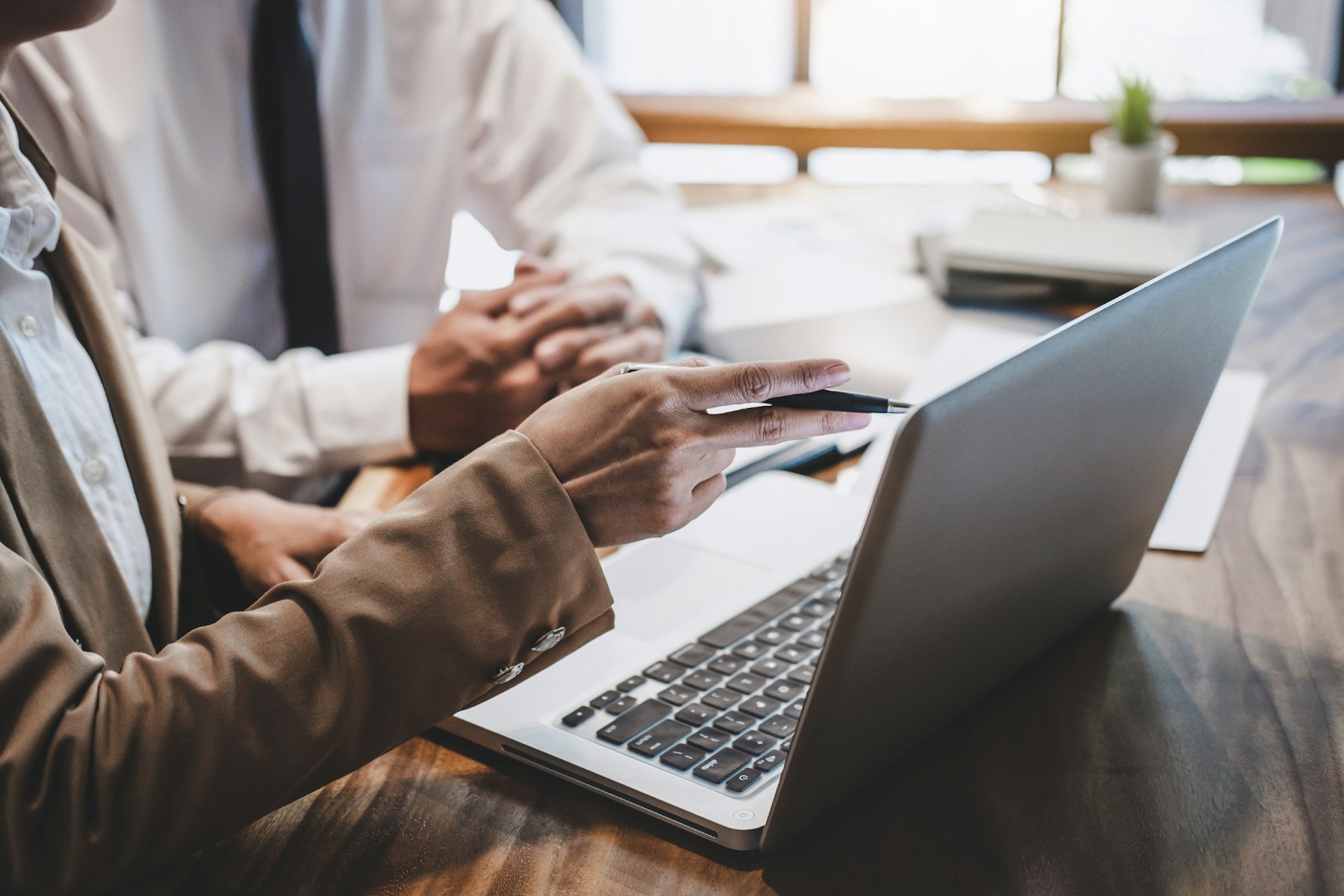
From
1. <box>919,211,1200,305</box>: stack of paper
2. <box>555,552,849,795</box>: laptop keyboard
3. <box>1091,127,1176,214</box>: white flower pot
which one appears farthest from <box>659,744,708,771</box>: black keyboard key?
<box>1091,127,1176,214</box>: white flower pot

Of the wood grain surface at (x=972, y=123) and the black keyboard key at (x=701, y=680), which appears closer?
the black keyboard key at (x=701, y=680)

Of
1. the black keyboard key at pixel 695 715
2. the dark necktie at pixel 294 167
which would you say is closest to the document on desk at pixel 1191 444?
the black keyboard key at pixel 695 715

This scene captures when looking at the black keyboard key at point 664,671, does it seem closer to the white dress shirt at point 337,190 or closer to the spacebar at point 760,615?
the spacebar at point 760,615

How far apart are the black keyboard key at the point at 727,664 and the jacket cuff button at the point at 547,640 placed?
0.11 meters

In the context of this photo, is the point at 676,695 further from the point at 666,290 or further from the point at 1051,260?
the point at 1051,260

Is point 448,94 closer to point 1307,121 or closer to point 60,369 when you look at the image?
point 60,369

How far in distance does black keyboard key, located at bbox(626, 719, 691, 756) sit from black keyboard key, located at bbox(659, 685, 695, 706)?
0.02m

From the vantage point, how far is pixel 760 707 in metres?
0.65

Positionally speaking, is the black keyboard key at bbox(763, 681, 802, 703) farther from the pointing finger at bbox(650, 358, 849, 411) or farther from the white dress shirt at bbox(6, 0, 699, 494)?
the white dress shirt at bbox(6, 0, 699, 494)

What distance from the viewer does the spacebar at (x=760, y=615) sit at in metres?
0.71

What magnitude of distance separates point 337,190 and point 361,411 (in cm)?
48

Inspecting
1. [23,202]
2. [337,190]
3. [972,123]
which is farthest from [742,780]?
[972,123]

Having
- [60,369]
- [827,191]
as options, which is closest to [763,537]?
[60,369]

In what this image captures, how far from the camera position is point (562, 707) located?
2.15 ft
